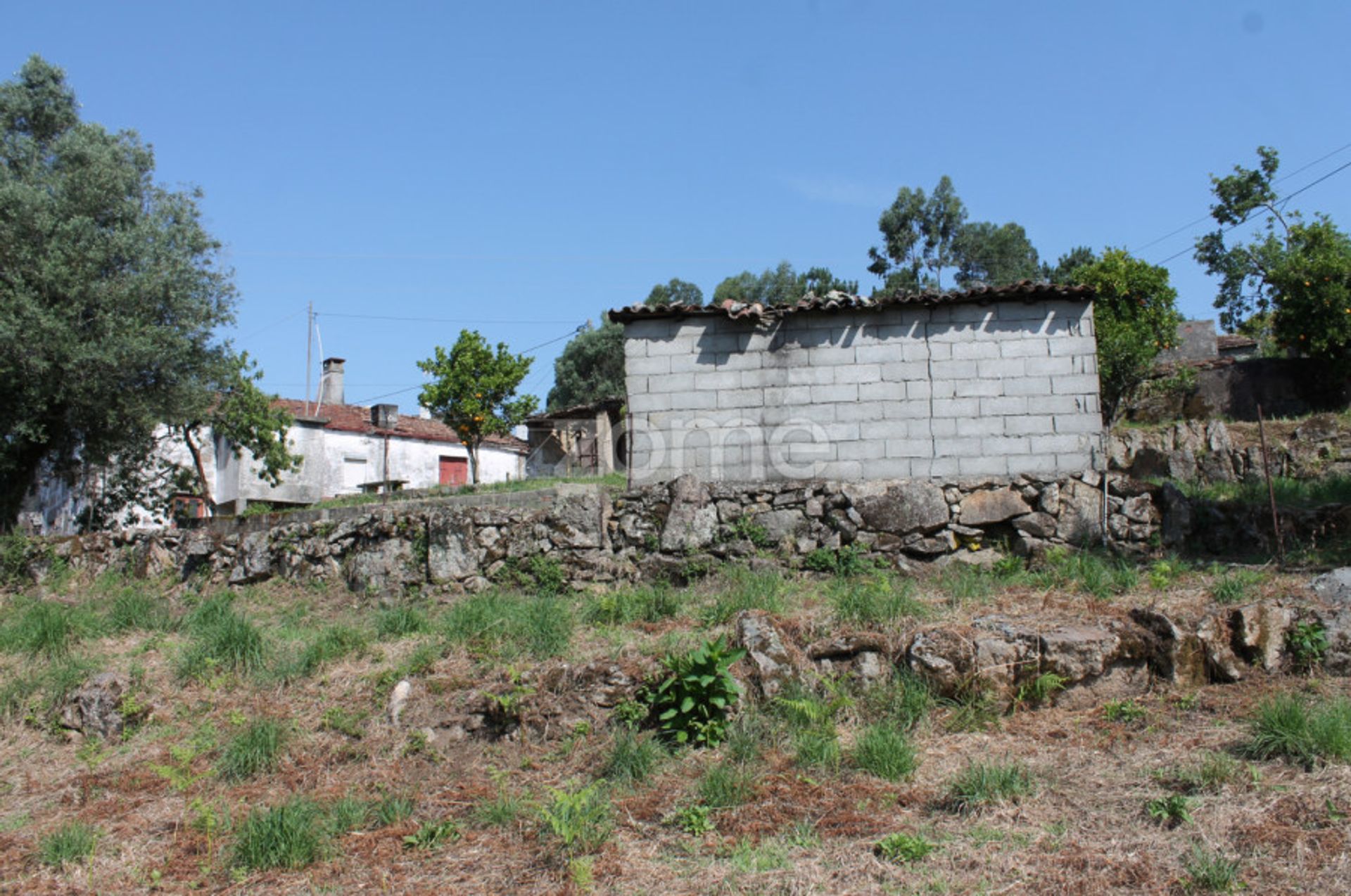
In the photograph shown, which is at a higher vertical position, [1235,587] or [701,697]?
[1235,587]

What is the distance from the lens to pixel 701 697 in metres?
7.47

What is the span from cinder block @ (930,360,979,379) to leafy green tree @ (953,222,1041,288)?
28466 millimetres

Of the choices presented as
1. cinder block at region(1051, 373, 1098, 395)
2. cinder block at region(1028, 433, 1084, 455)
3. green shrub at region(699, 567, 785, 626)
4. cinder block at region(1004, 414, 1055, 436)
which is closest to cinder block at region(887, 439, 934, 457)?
cinder block at region(1004, 414, 1055, 436)

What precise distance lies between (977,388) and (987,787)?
6664mm

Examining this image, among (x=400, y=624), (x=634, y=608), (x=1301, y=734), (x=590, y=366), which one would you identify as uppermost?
(x=590, y=366)

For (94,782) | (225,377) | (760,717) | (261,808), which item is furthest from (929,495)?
(225,377)

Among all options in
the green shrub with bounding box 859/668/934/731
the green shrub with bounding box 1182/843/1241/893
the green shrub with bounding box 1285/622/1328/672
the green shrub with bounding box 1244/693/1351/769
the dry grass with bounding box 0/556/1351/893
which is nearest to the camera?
the green shrub with bounding box 1182/843/1241/893

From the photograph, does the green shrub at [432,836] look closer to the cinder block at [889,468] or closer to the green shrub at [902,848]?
the green shrub at [902,848]

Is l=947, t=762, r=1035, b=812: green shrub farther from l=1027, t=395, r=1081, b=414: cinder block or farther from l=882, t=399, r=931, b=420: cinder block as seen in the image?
l=1027, t=395, r=1081, b=414: cinder block

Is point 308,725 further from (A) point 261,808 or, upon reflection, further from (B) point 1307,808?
(B) point 1307,808

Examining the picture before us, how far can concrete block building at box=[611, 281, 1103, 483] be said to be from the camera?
39.1 ft

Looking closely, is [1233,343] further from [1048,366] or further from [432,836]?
[432,836]

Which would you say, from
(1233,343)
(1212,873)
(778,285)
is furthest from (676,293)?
(1212,873)

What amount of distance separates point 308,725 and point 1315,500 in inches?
485
